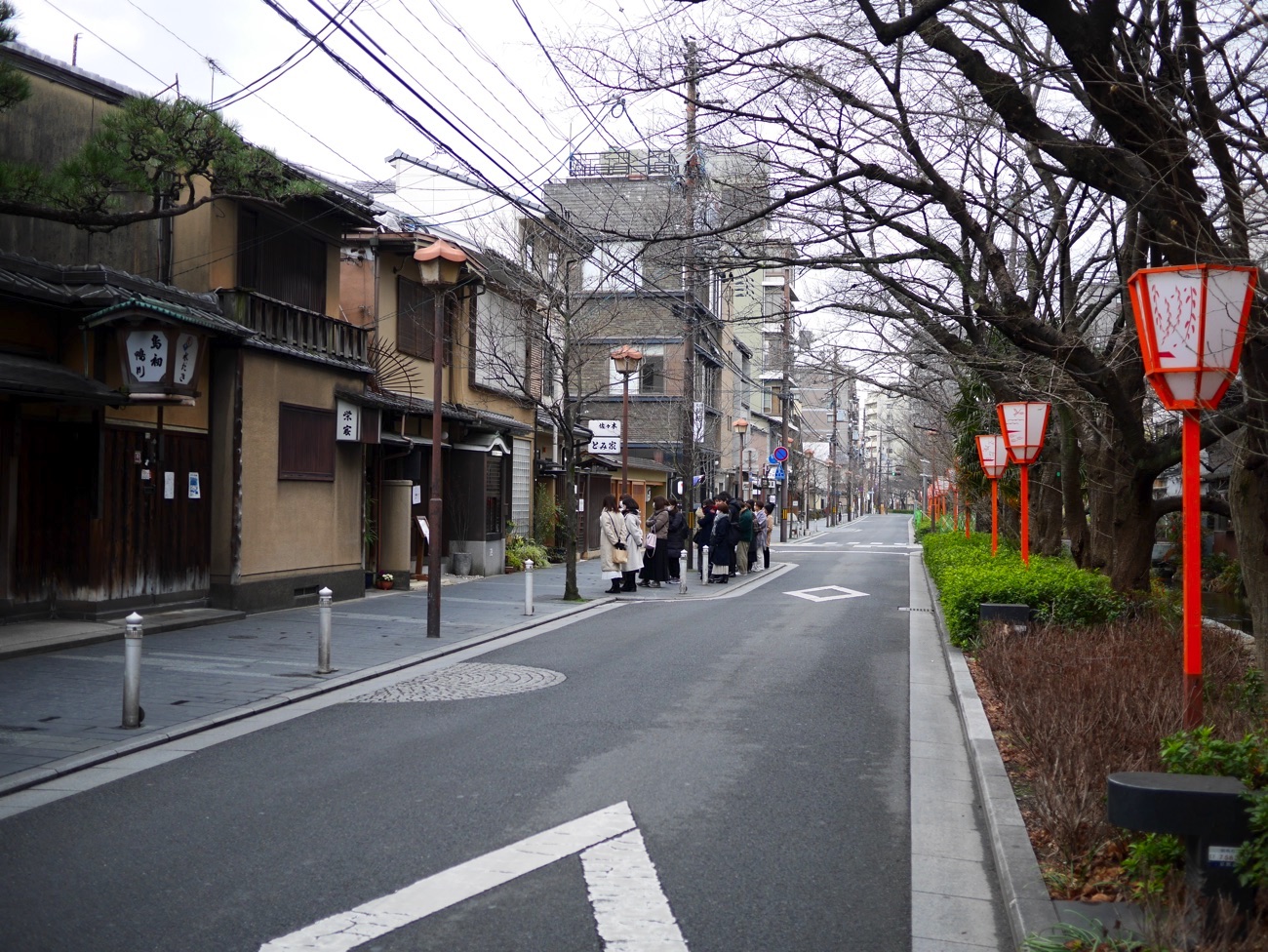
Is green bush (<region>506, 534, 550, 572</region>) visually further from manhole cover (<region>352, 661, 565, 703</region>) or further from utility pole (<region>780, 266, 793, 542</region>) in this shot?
manhole cover (<region>352, 661, 565, 703</region>)

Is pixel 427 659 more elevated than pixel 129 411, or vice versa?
pixel 129 411

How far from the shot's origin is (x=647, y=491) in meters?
47.4

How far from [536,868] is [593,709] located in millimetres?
4265

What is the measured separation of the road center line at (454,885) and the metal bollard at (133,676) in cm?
424

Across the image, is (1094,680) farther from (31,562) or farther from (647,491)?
(647,491)

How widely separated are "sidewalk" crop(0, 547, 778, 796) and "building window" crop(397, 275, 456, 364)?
6.59 meters

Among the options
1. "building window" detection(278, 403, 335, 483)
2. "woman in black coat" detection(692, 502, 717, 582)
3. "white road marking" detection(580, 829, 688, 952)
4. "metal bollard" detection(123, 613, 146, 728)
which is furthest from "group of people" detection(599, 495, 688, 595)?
"white road marking" detection(580, 829, 688, 952)

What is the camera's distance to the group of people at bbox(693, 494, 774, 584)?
86.4 ft

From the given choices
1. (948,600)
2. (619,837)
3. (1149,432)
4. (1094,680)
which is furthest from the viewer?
(1149,432)

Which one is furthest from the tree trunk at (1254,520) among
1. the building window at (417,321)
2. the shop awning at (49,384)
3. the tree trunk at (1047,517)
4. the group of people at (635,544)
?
the building window at (417,321)

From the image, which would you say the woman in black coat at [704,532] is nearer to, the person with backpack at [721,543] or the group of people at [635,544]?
the person with backpack at [721,543]

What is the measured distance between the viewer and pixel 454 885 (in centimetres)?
537

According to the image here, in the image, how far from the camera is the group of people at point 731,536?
1037 inches

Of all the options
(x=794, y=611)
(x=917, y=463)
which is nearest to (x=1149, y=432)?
(x=794, y=611)
